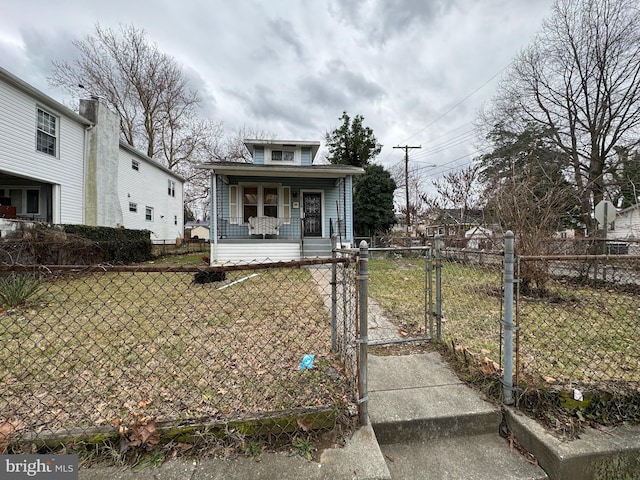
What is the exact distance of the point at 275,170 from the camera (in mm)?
10742

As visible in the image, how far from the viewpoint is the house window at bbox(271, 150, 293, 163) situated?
13.6 m

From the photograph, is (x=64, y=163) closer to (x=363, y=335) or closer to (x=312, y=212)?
(x=312, y=212)

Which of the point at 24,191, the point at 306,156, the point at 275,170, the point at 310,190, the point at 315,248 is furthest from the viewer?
the point at 306,156

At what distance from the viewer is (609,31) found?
10883mm

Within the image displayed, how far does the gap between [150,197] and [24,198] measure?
18.5ft

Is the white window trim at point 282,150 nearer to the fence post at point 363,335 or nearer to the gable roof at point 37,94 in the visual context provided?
the gable roof at point 37,94

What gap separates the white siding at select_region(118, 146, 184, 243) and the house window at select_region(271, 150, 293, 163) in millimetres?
7514

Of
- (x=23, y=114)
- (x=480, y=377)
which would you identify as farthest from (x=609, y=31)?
(x=23, y=114)

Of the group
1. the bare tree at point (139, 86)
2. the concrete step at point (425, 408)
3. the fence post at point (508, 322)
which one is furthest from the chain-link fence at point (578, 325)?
the bare tree at point (139, 86)

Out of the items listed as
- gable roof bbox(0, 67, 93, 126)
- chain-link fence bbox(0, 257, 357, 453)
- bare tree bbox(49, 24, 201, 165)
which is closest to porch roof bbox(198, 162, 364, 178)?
gable roof bbox(0, 67, 93, 126)

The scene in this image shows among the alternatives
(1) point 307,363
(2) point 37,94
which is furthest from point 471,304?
(2) point 37,94

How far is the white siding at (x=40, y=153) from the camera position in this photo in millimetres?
8633

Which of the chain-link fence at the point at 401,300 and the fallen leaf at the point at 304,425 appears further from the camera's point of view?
the chain-link fence at the point at 401,300

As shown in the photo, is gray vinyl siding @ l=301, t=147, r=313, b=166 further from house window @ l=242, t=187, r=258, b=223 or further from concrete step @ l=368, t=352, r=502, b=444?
concrete step @ l=368, t=352, r=502, b=444
